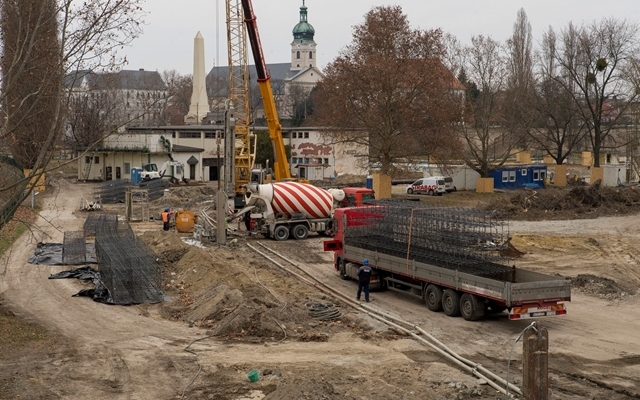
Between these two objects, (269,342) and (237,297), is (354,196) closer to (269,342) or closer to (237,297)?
(237,297)

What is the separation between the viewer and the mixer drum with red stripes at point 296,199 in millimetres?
35094

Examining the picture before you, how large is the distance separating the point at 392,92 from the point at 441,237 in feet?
105

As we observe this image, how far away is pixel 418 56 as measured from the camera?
52.8 meters

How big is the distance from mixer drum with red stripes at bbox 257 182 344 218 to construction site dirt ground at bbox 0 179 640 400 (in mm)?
7670

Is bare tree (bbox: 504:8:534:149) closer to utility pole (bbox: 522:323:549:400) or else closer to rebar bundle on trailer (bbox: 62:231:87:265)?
rebar bundle on trailer (bbox: 62:231:87:265)

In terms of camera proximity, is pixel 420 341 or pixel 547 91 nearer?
pixel 420 341

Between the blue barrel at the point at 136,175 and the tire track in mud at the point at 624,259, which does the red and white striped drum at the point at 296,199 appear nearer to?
the tire track in mud at the point at 624,259

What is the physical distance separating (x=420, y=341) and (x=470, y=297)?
255 centimetres

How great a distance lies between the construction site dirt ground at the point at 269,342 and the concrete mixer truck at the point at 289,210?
7.57 m

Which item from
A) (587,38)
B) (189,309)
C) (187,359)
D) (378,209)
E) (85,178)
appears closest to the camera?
(187,359)

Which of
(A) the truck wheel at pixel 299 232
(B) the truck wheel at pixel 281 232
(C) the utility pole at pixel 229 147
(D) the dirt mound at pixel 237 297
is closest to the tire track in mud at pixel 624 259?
(D) the dirt mound at pixel 237 297

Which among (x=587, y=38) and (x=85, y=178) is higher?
(x=587, y=38)

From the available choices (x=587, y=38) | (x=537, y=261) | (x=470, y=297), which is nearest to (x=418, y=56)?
(x=587, y=38)

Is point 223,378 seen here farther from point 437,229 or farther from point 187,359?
point 437,229
